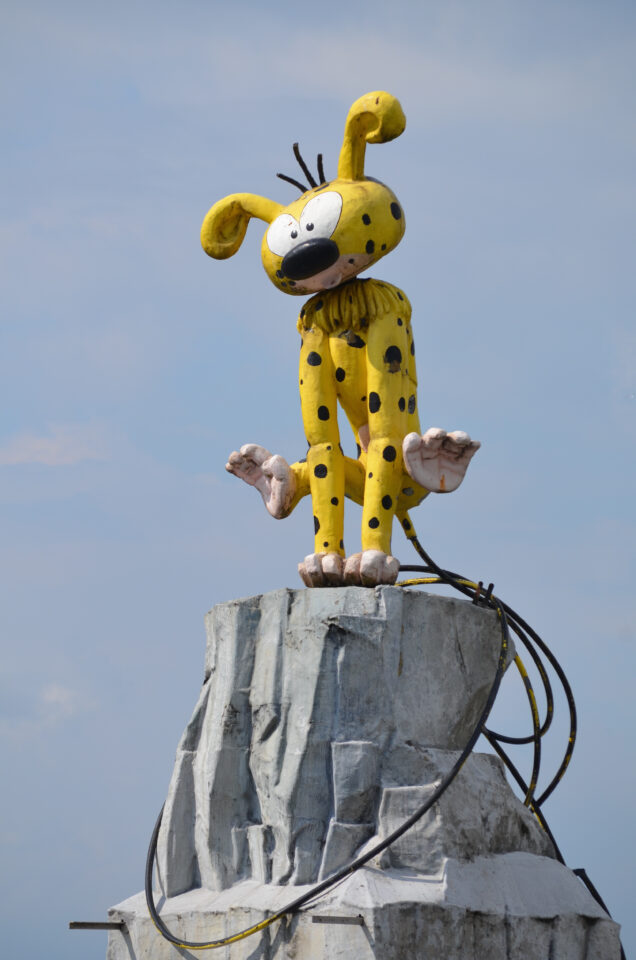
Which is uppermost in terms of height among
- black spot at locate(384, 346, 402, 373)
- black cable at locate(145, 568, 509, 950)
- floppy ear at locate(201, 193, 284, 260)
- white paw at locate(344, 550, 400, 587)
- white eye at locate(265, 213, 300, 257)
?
floppy ear at locate(201, 193, 284, 260)

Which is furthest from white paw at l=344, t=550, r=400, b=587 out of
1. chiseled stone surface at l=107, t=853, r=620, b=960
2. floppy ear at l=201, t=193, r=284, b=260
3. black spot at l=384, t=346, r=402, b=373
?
floppy ear at l=201, t=193, r=284, b=260

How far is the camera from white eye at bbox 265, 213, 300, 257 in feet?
32.0

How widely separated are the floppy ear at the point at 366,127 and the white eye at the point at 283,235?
1.55 feet

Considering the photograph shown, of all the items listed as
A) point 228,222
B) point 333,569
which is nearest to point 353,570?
point 333,569

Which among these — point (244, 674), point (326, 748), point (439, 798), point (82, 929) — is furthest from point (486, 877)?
point (82, 929)

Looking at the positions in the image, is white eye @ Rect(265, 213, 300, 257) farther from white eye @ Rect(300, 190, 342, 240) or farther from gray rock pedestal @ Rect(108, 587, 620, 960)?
gray rock pedestal @ Rect(108, 587, 620, 960)

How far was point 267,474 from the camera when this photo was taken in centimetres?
1005

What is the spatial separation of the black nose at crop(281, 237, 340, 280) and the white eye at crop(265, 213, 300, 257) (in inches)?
3.0

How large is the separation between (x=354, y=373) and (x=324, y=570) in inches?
54.4

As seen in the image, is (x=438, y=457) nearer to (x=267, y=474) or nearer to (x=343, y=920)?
(x=267, y=474)

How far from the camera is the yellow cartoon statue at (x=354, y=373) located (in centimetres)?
952

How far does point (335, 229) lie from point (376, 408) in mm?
1218

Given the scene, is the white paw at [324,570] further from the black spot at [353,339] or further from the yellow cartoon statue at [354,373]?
the black spot at [353,339]

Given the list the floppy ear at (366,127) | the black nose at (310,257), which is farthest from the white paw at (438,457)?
the floppy ear at (366,127)
